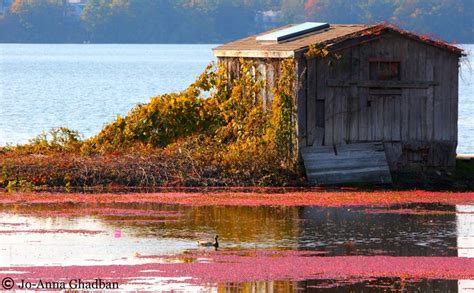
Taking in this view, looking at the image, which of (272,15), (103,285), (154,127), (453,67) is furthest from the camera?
(272,15)

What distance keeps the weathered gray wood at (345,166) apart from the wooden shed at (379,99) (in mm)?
25

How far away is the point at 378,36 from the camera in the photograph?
28.9m

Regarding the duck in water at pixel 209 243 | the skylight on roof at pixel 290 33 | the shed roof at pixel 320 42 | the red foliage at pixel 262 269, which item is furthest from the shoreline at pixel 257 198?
the red foliage at pixel 262 269

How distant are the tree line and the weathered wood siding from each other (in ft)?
360

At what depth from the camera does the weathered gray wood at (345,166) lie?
28.4 m

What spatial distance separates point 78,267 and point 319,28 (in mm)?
14152

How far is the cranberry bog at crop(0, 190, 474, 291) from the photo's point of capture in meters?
18.2

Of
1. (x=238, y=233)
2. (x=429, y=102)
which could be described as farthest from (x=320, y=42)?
(x=238, y=233)

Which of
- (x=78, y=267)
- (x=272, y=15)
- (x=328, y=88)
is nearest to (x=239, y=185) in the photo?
(x=328, y=88)

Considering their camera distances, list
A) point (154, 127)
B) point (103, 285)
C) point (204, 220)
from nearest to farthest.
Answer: point (103, 285)
point (204, 220)
point (154, 127)

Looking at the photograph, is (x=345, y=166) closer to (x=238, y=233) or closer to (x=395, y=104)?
(x=395, y=104)

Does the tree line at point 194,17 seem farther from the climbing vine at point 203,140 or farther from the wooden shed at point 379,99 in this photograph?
the wooden shed at point 379,99

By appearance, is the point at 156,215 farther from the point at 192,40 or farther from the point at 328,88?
the point at 192,40

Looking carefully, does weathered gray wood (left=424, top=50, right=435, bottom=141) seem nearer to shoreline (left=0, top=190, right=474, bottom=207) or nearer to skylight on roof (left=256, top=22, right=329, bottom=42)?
shoreline (left=0, top=190, right=474, bottom=207)
